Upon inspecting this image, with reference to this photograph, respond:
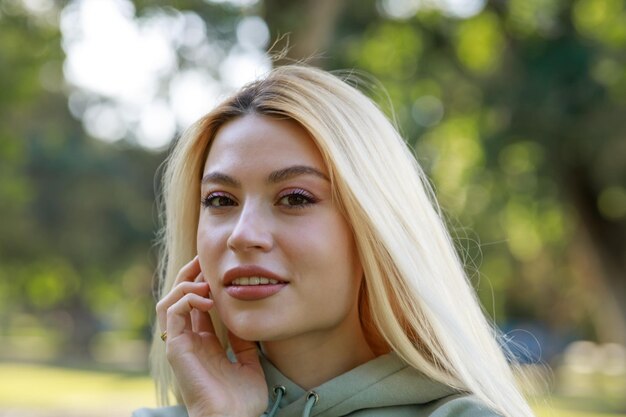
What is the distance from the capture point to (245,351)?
9.87 feet

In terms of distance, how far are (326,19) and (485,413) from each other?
5.41m

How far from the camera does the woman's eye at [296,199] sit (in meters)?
2.73

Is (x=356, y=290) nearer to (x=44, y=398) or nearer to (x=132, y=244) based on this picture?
(x=44, y=398)

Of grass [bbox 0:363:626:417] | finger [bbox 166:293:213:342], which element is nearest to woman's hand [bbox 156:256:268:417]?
finger [bbox 166:293:213:342]

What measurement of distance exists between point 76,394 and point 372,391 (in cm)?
1795

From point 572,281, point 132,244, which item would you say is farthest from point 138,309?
point 572,281

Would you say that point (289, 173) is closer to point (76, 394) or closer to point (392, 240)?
point (392, 240)

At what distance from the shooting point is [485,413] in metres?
2.69

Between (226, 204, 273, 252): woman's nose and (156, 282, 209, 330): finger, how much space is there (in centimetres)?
30

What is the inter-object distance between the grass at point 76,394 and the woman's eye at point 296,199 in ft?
31.2

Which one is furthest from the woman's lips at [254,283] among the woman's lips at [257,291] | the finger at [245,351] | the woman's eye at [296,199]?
the finger at [245,351]

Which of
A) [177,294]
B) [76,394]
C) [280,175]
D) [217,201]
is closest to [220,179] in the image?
[217,201]

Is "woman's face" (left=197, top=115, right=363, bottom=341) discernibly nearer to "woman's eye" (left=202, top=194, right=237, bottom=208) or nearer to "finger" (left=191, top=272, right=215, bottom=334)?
"woman's eye" (left=202, top=194, right=237, bottom=208)

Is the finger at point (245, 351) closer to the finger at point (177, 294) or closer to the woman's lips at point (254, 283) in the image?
the finger at point (177, 294)
